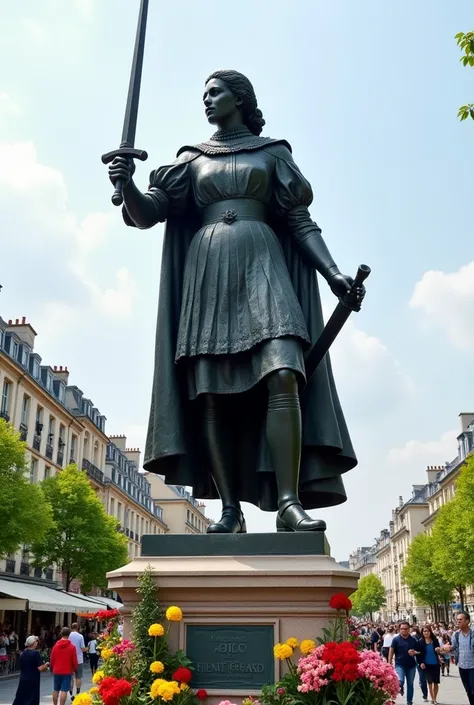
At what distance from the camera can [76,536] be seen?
38.0 metres

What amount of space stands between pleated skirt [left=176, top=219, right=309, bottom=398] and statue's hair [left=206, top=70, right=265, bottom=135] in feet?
2.94

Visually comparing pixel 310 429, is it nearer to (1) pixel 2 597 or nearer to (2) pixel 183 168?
(2) pixel 183 168

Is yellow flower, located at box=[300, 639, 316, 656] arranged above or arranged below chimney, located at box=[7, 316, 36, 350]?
below

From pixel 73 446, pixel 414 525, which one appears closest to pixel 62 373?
pixel 73 446

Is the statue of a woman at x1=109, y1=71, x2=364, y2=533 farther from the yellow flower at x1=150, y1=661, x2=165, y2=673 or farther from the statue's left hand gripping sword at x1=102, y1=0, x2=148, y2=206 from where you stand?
the yellow flower at x1=150, y1=661, x2=165, y2=673

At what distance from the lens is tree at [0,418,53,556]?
26.3 m

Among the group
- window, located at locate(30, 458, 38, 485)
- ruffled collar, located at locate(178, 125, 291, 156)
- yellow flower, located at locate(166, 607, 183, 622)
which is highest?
window, located at locate(30, 458, 38, 485)

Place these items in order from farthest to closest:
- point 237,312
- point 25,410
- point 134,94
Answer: point 25,410 → point 237,312 → point 134,94

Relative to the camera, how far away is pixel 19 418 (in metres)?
40.2

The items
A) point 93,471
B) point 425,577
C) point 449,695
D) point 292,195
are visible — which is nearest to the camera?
point 292,195

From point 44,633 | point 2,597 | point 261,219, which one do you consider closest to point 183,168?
point 261,219

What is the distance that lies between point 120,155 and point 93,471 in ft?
176

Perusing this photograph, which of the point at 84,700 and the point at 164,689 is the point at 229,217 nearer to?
the point at 164,689

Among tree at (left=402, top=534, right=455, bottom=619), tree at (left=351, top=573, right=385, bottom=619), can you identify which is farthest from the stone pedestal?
tree at (left=351, top=573, right=385, bottom=619)
